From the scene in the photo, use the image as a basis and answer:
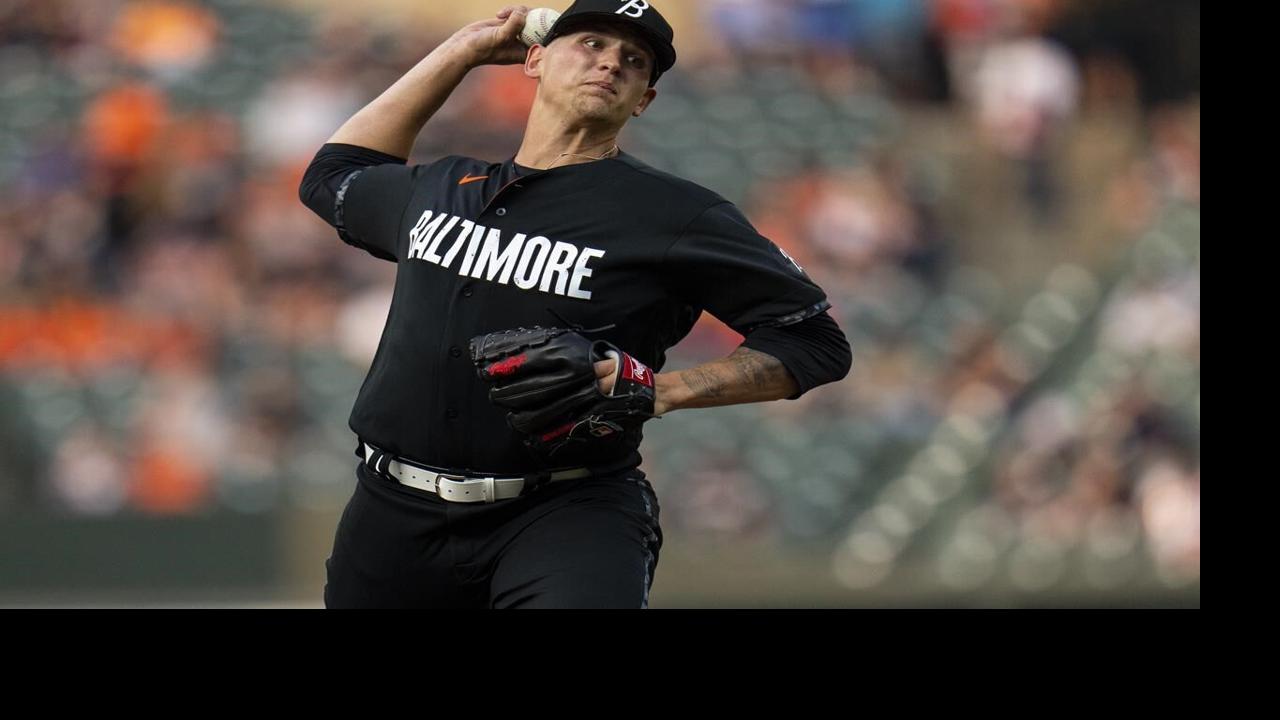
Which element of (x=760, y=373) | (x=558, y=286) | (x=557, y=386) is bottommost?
(x=557, y=386)

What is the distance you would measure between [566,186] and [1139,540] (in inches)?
232

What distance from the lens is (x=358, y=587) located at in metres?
3.42

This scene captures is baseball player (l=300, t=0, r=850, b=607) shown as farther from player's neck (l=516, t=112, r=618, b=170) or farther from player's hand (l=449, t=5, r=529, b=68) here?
player's hand (l=449, t=5, r=529, b=68)

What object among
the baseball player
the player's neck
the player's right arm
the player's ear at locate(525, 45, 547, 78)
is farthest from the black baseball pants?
the player's ear at locate(525, 45, 547, 78)

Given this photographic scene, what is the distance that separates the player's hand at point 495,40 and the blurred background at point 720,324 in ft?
14.6

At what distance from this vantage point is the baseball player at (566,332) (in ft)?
10.6

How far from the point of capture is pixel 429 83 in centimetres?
380

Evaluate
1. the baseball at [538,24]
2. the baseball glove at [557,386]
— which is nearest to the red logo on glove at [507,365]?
the baseball glove at [557,386]

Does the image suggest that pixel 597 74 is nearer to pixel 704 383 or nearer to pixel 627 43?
pixel 627 43

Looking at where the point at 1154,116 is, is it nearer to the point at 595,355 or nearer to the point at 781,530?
the point at 781,530

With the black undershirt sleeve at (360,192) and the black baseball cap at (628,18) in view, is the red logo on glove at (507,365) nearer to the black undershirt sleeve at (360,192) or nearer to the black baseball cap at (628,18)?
the black undershirt sleeve at (360,192)

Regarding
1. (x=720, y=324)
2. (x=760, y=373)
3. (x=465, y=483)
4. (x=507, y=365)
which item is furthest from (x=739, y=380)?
(x=720, y=324)

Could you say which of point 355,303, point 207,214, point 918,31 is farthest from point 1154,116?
point 207,214

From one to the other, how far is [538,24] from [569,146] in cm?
35
